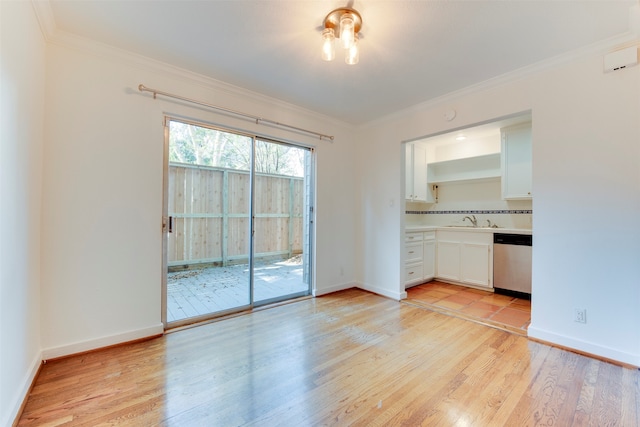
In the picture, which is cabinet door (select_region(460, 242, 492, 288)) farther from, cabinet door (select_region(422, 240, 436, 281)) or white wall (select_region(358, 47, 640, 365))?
white wall (select_region(358, 47, 640, 365))

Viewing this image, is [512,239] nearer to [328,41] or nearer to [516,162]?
[516,162]

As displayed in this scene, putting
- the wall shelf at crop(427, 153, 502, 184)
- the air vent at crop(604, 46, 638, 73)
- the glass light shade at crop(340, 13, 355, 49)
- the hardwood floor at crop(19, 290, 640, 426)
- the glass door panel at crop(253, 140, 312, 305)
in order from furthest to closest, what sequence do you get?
the wall shelf at crop(427, 153, 502, 184), the glass door panel at crop(253, 140, 312, 305), the air vent at crop(604, 46, 638, 73), the glass light shade at crop(340, 13, 355, 49), the hardwood floor at crop(19, 290, 640, 426)

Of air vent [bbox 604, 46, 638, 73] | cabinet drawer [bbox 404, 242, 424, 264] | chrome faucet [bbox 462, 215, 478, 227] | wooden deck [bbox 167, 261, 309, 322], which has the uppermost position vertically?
air vent [bbox 604, 46, 638, 73]

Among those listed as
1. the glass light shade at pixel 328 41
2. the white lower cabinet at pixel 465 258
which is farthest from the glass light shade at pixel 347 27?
the white lower cabinet at pixel 465 258

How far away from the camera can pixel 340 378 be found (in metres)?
1.83

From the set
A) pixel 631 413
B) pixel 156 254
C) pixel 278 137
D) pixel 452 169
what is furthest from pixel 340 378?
pixel 452 169

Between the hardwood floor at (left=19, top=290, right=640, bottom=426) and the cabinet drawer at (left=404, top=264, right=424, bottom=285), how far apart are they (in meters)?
1.32

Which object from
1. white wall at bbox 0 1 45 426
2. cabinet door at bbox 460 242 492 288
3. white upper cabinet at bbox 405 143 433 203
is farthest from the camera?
white upper cabinet at bbox 405 143 433 203

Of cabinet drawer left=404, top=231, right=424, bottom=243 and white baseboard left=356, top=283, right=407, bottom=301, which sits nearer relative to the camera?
white baseboard left=356, top=283, right=407, bottom=301

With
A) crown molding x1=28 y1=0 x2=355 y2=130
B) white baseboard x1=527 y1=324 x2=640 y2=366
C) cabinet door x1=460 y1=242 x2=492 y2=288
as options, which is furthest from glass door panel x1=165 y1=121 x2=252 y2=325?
cabinet door x1=460 y1=242 x2=492 y2=288

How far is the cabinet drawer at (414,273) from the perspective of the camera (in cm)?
394

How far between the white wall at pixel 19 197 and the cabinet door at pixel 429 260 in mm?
4275

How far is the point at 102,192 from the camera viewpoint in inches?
86.4

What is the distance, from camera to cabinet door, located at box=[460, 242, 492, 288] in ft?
12.5
